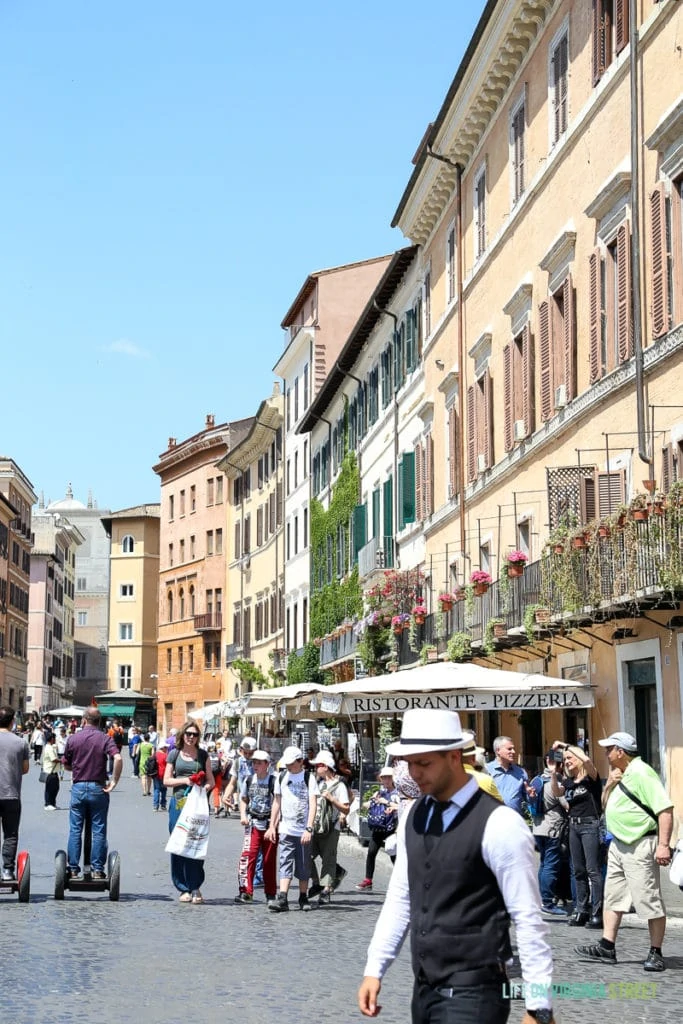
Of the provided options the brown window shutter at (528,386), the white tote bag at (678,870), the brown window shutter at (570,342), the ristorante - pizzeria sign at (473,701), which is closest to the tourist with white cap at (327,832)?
the ristorante - pizzeria sign at (473,701)

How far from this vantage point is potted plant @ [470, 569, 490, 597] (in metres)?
27.8

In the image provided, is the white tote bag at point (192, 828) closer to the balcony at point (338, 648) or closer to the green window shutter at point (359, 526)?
the balcony at point (338, 648)

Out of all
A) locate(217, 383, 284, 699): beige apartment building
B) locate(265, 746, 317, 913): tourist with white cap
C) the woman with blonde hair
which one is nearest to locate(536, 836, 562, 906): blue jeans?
the woman with blonde hair

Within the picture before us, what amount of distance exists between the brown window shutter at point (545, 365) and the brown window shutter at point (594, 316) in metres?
2.35

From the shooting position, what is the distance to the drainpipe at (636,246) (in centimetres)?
2088

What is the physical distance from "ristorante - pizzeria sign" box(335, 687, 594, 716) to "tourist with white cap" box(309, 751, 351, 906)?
3.60 metres

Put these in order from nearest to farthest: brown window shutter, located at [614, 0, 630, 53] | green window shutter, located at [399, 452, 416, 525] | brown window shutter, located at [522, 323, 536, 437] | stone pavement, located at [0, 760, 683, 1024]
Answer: stone pavement, located at [0, 760, 683, 1024], brown window shutter, located at [614, 0, 630, 53], brown window shutter, located at [522, 323, 536, 437], green window shutter, located at [399, 452, 416, 525]

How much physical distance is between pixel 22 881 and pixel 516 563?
11.6 metres

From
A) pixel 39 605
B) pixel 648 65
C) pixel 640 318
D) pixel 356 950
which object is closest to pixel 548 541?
pixel 640 318

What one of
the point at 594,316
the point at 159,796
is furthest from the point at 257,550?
the point at 594,316

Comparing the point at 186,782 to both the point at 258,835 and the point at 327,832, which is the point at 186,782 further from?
the point at 327,832

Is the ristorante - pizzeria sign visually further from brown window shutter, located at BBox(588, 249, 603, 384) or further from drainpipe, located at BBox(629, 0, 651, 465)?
brown window shutter, located at BBox(588, 249, 603, 384)

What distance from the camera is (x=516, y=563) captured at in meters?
25.2

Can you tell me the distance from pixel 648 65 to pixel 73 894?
12.2 metres
